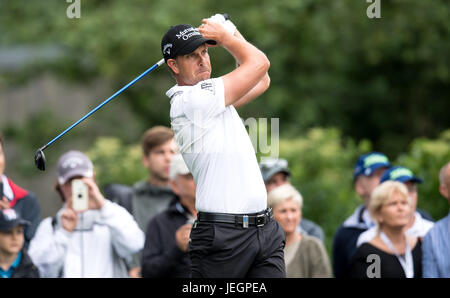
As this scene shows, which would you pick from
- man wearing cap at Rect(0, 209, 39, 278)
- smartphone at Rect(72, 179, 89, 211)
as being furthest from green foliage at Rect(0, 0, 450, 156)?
man wearing cap at Rect(0, 209, 39, 278)

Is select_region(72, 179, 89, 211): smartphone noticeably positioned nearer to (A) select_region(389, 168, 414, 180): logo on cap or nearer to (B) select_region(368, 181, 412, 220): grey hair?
(B) select_region(368, 181, 412, 220): grey hair

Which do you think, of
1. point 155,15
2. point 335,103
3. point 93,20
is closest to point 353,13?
→ point 335,103

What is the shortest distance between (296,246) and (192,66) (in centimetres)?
223

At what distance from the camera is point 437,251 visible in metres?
6.31

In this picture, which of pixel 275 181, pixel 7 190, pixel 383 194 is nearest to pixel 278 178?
pixel 275 181

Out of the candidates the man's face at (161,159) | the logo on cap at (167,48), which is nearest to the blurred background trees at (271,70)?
the man's face at (161,159)

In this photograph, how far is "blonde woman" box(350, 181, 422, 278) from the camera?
6414 mm

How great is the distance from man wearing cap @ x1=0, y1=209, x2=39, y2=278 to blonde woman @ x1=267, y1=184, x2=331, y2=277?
6.04 ft

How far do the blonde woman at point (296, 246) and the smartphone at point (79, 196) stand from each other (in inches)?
56.6

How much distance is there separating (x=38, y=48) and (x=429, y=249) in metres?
8.26

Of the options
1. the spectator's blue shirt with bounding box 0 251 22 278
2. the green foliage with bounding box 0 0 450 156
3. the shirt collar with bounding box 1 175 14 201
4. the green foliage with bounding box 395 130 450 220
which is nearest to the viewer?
the spectator's blue shirt with bounding box 0 251 22 278

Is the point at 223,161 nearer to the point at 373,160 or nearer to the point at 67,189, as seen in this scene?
the point at 67,189

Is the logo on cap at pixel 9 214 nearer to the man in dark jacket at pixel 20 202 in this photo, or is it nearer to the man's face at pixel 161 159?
the man in dark jacket at pixel 20 202

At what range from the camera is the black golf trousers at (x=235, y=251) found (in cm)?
479
